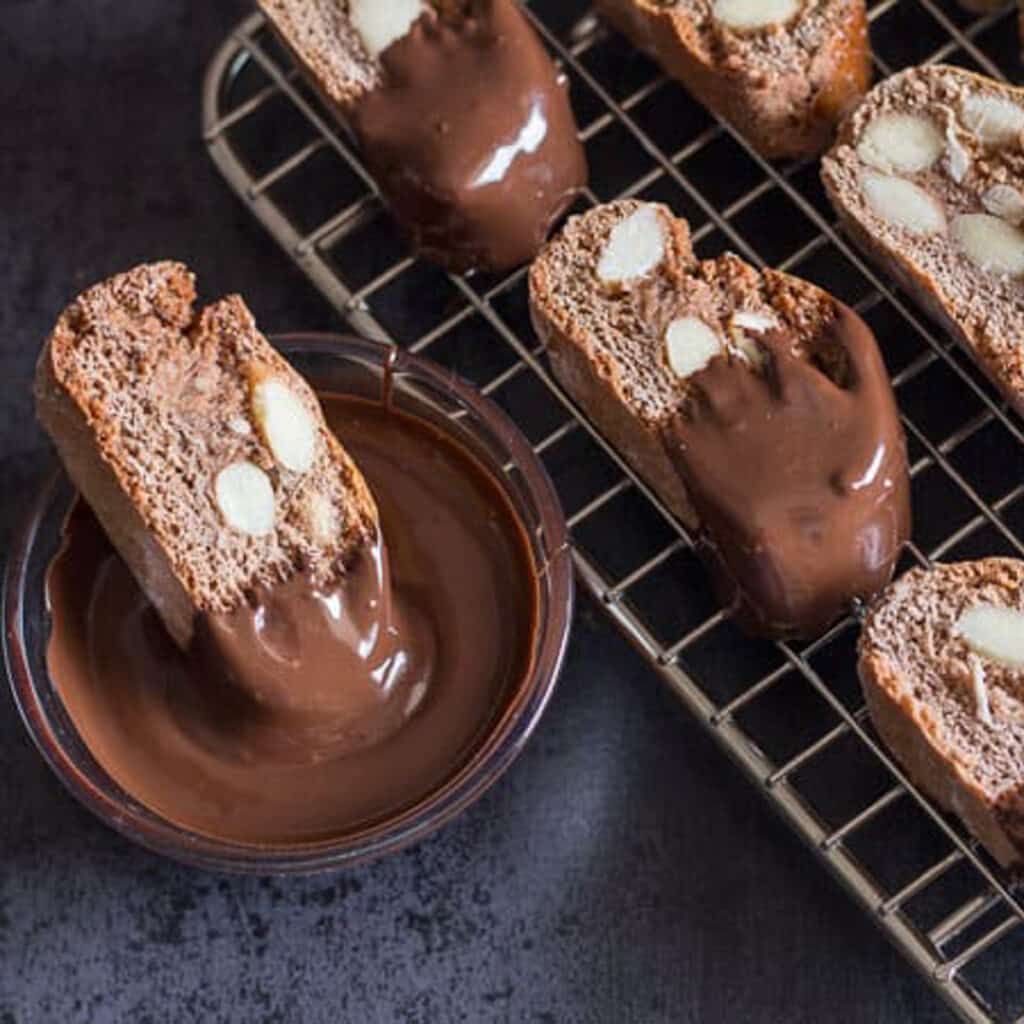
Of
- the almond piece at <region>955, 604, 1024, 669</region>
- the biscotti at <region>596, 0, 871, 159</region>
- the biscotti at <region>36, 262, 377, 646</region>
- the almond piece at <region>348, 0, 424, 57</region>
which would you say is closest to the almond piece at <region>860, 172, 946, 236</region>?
the biscotti at <region>596, 0, 871, 159</region>

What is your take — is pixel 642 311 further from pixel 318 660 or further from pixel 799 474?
pixel 318 660

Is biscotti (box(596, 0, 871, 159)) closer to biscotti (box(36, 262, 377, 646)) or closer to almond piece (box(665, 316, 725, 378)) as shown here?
almond piece (box(665, 316, 725, 378))

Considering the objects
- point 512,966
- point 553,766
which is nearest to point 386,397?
point 553,766

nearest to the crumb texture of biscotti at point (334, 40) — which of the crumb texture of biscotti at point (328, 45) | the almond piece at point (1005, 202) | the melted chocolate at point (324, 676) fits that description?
the crumb texture of biscotti at point (328, 45)

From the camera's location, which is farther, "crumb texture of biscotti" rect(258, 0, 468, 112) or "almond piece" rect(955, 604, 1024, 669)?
"crumb texture of biscotti" rect(258, 0, 468, 112)

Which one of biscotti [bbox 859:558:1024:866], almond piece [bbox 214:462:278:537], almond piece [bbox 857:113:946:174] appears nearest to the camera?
biscotti [bbox 859:558:1024:866]

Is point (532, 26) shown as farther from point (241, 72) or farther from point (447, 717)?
point (447, 717)
